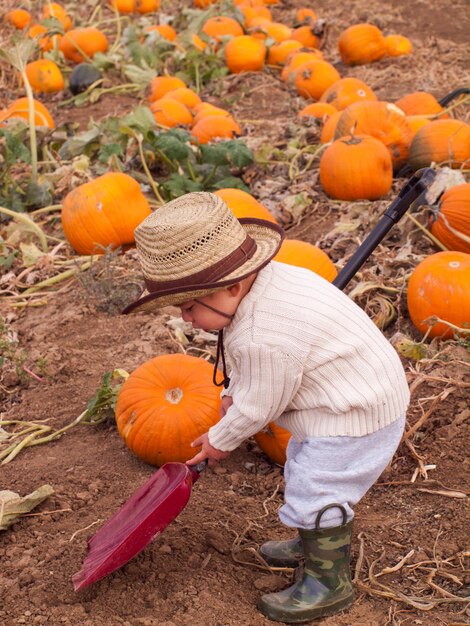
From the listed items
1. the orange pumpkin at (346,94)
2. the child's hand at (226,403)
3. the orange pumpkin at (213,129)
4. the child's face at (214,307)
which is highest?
the child's face at (214,307)

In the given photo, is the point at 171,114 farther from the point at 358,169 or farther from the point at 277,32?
the point at 277,32

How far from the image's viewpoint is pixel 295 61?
9461mm

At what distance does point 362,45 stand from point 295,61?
3.15 ft

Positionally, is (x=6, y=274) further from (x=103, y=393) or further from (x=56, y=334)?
(x=103, y=393)

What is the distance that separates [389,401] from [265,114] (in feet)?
20.7

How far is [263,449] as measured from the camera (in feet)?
12.3

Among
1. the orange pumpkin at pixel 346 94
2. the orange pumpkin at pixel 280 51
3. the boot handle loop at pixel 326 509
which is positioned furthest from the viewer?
the orange pumpkin at pixel 280 51

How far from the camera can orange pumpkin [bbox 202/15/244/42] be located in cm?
1048

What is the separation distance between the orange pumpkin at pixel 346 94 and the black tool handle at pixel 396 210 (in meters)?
4.20

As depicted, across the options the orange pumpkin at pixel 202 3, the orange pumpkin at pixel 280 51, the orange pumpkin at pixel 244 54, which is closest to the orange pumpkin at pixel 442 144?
the orange pumpkin at pixel 244 54

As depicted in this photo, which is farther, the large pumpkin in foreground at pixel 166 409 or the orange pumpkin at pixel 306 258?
the orange pumpkin at pixel 306 258

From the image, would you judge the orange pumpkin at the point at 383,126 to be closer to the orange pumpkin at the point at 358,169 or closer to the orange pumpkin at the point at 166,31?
the orange pumpkin at the point at 358,169

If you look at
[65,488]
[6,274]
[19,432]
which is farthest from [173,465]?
[6,274]

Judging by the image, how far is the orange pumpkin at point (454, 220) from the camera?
4.88m
